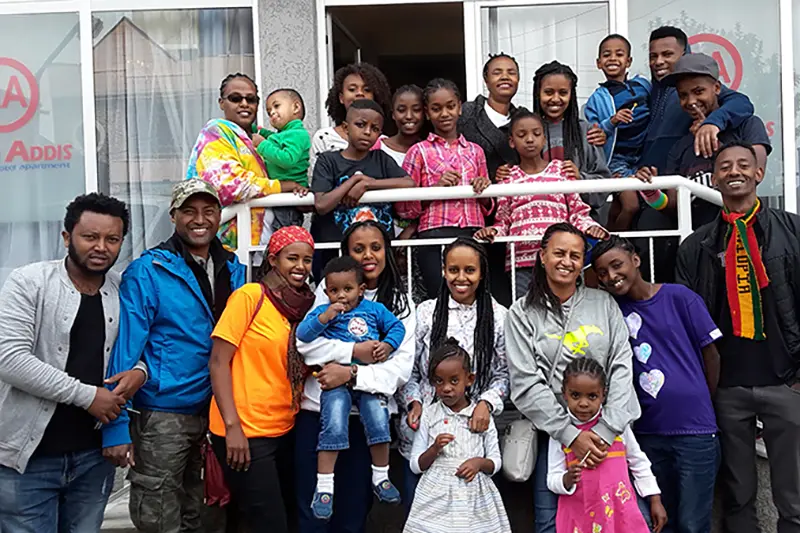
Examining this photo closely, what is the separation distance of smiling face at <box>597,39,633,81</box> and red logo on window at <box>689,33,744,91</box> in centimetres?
136

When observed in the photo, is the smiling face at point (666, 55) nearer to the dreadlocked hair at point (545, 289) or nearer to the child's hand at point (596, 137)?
the child's hand at point (596, 137)

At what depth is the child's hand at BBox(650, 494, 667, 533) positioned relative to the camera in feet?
11.0

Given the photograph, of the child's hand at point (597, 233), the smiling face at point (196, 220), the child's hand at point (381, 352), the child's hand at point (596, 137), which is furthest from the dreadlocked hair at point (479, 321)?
the child's hand at point (596, 137)

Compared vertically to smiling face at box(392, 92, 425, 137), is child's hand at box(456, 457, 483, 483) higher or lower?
lower

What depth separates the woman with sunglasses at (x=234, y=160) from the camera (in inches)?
160

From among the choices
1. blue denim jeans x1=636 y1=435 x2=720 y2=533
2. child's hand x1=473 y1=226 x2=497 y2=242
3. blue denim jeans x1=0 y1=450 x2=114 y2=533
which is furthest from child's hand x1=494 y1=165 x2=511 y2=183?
blue denim jeans x1=0 y1=450 x2=114 y2=533

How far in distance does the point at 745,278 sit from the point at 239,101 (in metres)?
2.73

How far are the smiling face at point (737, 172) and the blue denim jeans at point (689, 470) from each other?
110 cm

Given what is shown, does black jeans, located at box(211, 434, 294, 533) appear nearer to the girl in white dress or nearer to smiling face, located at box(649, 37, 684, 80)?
the girl in white dress

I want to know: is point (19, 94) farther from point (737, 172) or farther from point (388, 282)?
point (737, 172)

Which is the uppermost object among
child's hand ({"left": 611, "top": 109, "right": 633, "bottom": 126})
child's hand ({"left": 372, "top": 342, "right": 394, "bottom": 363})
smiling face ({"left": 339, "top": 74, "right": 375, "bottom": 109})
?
smiling face ({"left": 339, "top": 74, "right": 375, "bottom": 109})

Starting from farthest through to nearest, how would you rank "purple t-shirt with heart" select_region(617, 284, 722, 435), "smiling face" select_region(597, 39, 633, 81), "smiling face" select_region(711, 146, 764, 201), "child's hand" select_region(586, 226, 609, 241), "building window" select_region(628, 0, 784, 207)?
"building window" select_region(628, 0, 784, 207) < "smiling face" select_region(597, 39, 633, 81) < "child's hand" select_region(586, 226, 609, 241) < "smiling face" select_region(711, 146, 764, 201) < "purple t-shirt with heart" select_region(617, 284, 722, 435)

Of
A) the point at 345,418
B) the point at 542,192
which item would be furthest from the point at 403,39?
the point at 345,418

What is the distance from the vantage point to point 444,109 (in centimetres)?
430
